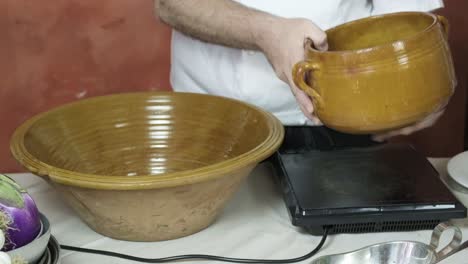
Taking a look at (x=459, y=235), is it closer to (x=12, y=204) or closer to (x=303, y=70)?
(x=303, y=70)

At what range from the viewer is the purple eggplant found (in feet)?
2.20

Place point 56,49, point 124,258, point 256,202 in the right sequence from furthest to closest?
point 56,49, point 256,202, point 124,258

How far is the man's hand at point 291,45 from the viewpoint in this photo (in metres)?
0.84

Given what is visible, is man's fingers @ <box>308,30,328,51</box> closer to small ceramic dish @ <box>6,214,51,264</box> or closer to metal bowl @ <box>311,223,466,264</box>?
metal bowl @ <box>311,223,466,264</box>

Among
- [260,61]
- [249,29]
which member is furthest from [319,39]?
[260,61]

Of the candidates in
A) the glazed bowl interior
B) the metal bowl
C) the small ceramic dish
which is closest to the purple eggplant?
the small ceramic dish

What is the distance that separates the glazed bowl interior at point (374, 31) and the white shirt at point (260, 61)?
0.23m

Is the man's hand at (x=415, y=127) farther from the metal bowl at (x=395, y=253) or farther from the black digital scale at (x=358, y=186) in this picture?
the metal bowl at (x=395, y=253)

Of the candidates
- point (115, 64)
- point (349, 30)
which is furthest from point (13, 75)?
point (349, 30)

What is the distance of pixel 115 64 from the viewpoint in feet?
5.55

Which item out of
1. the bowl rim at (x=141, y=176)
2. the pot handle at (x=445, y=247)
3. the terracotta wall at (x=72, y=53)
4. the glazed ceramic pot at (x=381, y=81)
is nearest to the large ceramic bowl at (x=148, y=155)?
the bowl rim at (x=141, y=176)

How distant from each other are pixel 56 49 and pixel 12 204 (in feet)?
3.37

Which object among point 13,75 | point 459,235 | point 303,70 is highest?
point 303,70

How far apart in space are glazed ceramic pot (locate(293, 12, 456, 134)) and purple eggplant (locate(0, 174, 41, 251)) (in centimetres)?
32
